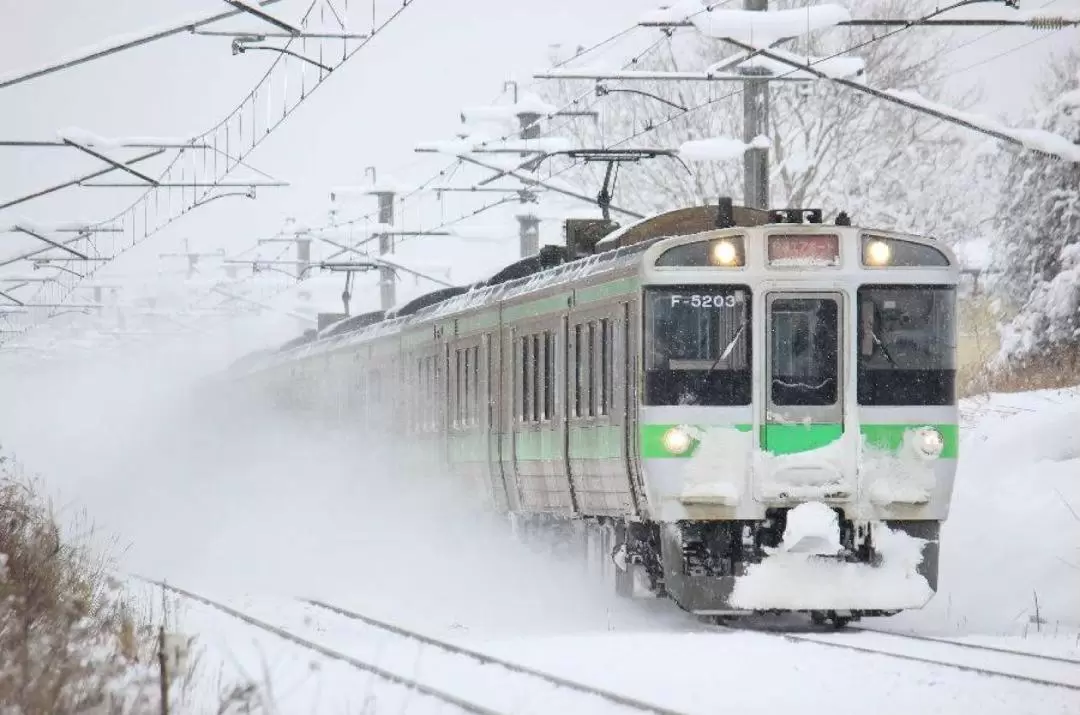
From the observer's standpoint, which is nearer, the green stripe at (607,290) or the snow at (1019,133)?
the green stripe at (607,290)

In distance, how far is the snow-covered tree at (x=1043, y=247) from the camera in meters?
25.8

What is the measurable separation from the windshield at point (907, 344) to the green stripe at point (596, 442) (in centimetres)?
181

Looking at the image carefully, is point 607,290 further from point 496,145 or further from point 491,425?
point 496,145

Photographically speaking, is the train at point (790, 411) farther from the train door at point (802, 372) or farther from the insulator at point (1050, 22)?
the insulator at point (1050, 22)

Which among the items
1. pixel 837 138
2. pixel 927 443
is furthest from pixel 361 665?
pixel 837 138

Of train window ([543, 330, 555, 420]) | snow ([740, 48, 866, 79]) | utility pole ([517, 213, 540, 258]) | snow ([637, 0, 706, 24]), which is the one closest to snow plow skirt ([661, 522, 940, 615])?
train window ([543, 330, 555, 420])

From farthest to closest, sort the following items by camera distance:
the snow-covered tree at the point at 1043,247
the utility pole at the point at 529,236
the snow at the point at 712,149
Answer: the utility pole at the point at 529,236 < the snow-covered tree at the point at 1043,247 < the snow at the point at 712,149

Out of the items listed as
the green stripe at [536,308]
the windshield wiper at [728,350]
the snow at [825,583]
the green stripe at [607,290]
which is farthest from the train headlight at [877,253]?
the green stripe at [536,308]

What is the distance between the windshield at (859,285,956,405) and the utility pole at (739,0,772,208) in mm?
7026

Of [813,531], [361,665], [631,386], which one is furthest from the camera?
[631,386]

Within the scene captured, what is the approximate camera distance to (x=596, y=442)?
15.0 meters

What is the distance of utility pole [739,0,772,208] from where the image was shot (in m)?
21.2

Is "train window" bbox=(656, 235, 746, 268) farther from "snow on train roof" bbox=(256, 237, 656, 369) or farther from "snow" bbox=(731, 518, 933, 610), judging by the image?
"snow" bbox=(731, 518, 933, 610)

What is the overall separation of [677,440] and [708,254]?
1.24 meters
